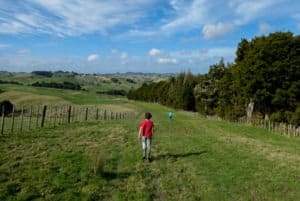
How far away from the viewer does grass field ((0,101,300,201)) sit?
11.3 m

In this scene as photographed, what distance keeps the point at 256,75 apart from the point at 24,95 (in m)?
78.5

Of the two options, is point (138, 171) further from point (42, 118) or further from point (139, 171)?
point (42, 118)

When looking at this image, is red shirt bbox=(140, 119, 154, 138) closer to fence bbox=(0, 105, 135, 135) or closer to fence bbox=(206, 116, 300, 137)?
fence bbox=(0, 105, 135, 135)

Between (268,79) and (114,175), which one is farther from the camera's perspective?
(268,79)

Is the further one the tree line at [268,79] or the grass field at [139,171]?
the tree line at [268,79]

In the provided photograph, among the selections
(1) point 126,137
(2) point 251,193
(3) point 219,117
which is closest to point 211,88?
(3) point 219,117

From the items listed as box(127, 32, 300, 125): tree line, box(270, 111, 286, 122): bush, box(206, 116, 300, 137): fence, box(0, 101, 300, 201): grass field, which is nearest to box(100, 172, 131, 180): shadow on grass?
box(0, 101, 300, 201): grass field

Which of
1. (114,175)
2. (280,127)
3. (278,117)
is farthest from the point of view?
(278,117)

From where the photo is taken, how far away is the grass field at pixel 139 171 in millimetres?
11305

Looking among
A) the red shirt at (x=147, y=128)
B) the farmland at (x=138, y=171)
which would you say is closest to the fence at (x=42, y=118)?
the farmland at (x=138, y=171)

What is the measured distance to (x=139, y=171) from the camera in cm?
1405

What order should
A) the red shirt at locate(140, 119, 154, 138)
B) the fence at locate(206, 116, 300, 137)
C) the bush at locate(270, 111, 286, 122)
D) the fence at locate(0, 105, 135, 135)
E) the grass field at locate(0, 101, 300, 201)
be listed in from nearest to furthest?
the grass field at locate(0, 101, 300, 201) < the red shirt at locate(140, 119, 154, 138) < the fence at locate(0, 105, 135, 135) < the fence at locate(206, 116, 300, 137) < the bush at locate(270, 111, 286, 122)

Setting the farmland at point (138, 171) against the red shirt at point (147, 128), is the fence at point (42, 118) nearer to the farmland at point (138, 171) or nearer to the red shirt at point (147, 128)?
the farmland at point (138, 171)

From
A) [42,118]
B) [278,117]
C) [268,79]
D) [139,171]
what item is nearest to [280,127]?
[278,117]
